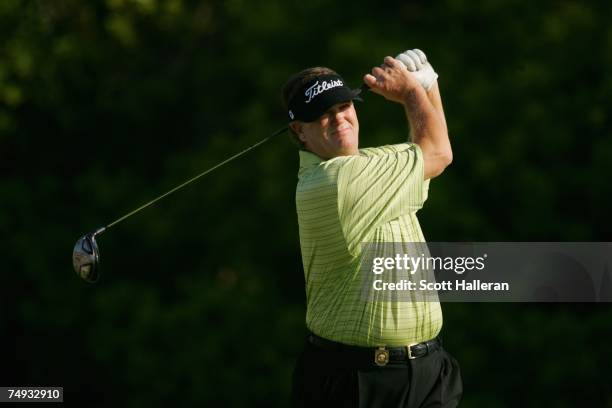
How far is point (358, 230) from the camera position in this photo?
3.52 metres

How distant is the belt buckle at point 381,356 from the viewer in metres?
3.58

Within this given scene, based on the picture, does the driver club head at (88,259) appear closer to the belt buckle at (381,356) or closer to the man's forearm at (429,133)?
the belt buckle at (381,356)

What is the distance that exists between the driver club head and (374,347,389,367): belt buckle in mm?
1082

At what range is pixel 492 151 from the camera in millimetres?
8234

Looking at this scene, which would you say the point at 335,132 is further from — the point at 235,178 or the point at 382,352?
the point at 235,178

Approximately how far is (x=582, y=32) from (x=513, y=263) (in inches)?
120

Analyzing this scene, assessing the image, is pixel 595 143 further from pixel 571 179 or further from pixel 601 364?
pixel 601 364

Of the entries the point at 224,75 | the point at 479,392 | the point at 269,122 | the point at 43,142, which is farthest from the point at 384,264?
the point at 43,142

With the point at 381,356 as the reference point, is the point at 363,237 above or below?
above

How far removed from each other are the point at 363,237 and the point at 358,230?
0.04 meters

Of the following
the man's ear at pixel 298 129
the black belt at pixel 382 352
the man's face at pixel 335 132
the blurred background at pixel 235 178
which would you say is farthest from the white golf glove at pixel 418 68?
the blurred background at pixel 235 178

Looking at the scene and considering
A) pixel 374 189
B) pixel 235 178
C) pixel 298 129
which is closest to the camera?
pixel 374 189

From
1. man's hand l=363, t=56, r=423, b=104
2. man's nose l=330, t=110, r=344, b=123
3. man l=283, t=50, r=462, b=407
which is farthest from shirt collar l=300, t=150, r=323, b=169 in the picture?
→ man's hand l=363, t=56, r=423, b=104

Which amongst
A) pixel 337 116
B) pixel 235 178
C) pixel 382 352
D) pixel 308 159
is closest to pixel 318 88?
pixel 337 116
